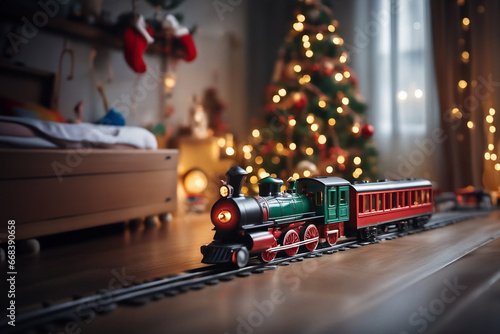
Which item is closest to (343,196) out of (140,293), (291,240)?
(291,240)

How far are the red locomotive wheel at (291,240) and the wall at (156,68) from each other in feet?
7.43

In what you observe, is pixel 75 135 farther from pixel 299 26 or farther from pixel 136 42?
pixel 299 26

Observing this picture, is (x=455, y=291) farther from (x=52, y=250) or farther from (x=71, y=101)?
(x=71, y=101)

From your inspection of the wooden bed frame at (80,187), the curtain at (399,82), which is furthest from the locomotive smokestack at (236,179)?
the curtain at (399,82)

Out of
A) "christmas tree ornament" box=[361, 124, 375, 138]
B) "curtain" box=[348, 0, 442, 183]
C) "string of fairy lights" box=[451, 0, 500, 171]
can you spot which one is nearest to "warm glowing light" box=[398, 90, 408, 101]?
"curtain" box=[348, 0, 442, 183]

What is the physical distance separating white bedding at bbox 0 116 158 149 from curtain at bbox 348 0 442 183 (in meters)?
2.60

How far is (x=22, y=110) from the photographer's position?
285 cm

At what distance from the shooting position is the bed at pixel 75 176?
2361 mm

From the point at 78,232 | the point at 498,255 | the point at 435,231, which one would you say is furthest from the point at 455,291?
the point at 78,232

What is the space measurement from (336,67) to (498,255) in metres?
2.64

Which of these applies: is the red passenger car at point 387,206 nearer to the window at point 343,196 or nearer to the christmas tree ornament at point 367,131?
the window at point 343,196

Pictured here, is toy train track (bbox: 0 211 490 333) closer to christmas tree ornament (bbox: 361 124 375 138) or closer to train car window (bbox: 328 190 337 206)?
train car window (bbox: 328 190 337 206)

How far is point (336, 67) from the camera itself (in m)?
4.39

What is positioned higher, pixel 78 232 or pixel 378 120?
pixel 378 120
